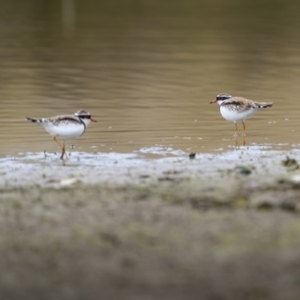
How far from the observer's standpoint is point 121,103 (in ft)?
50.7

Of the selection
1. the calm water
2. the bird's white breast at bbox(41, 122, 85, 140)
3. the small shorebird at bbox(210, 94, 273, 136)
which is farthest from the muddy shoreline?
the small shorebird at bbox(210, 94, 273, 136)

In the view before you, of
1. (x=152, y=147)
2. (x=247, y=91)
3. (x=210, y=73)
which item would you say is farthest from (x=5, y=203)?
(x=210, y=73)

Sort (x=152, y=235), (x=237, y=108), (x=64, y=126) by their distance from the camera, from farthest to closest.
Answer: (x=237, y=108)
(x=64, y=126)
(x=152, y=235)

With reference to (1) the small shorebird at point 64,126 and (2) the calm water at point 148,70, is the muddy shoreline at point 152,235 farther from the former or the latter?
(2) the calm water at point 148,70

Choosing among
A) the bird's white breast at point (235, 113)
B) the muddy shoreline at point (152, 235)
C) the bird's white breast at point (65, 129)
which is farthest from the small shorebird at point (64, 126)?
the bird's white breast at point (235, 113)

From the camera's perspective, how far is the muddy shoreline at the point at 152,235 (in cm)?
487

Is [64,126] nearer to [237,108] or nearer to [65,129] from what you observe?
[65,129]

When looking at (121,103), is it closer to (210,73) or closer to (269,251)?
(210,73)

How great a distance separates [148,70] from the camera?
66.8ft

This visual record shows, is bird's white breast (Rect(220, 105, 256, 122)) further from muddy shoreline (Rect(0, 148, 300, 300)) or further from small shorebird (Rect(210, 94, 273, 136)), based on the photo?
muddy shoreline (Rect(0, 148, 300, 300))

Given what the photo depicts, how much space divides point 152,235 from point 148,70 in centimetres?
1482

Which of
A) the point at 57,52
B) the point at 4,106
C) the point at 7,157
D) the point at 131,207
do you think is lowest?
the point at 131,207

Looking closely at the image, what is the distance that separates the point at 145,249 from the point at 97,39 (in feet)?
72.8

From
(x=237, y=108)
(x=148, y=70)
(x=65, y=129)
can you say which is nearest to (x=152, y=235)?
(x=65, y=129)
